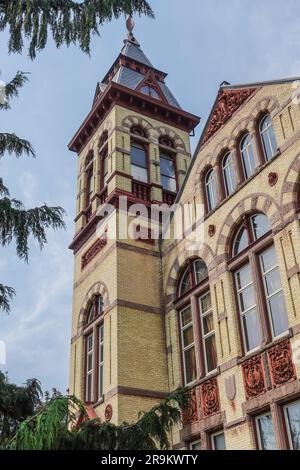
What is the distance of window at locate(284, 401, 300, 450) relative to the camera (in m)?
11.1

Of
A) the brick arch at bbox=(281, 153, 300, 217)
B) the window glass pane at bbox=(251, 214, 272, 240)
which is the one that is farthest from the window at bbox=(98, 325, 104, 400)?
the brick arch at bbox=(281, 153, 300, 217)

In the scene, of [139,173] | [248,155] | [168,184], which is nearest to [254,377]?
[248,155]

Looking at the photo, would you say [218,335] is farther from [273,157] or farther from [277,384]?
[273,157]

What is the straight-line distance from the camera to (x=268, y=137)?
48.3 ft

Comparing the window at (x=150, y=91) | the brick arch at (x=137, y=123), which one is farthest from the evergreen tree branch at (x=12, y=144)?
the window at (x=150, y=91)

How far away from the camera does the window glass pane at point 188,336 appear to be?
15396 millimetres

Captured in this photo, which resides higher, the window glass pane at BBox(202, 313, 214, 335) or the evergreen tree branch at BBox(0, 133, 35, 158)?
the evergreen tree branch at BBox(0, 133, 35, 158)

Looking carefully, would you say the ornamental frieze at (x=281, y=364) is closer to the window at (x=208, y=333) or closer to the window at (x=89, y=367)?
the window at (x=208, y=333)

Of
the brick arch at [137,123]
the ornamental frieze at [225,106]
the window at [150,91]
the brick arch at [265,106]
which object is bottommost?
the brick arch at [265,106]

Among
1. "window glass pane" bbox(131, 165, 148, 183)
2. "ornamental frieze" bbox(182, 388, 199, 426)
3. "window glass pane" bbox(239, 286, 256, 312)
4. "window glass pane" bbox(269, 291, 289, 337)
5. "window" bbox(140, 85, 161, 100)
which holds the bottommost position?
"ornamental frieze" bbox(182, 388, 199, 426)

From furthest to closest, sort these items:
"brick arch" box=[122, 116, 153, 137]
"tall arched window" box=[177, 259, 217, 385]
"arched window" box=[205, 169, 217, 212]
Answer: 1. "brick arch" box=[122, 116, 153, 137]
2. "arched window" box=[205, 169, 217, 212]
3. "tall arched window" box=[177, 259, 217, 385]

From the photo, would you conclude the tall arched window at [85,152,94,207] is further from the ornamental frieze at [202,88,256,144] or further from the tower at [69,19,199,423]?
the ornamental frieze at [202,88,256,144]

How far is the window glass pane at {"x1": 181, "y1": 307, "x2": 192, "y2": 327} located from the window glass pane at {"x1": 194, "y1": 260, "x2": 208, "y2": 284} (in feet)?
2.86

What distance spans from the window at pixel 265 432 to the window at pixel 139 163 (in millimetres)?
9859
